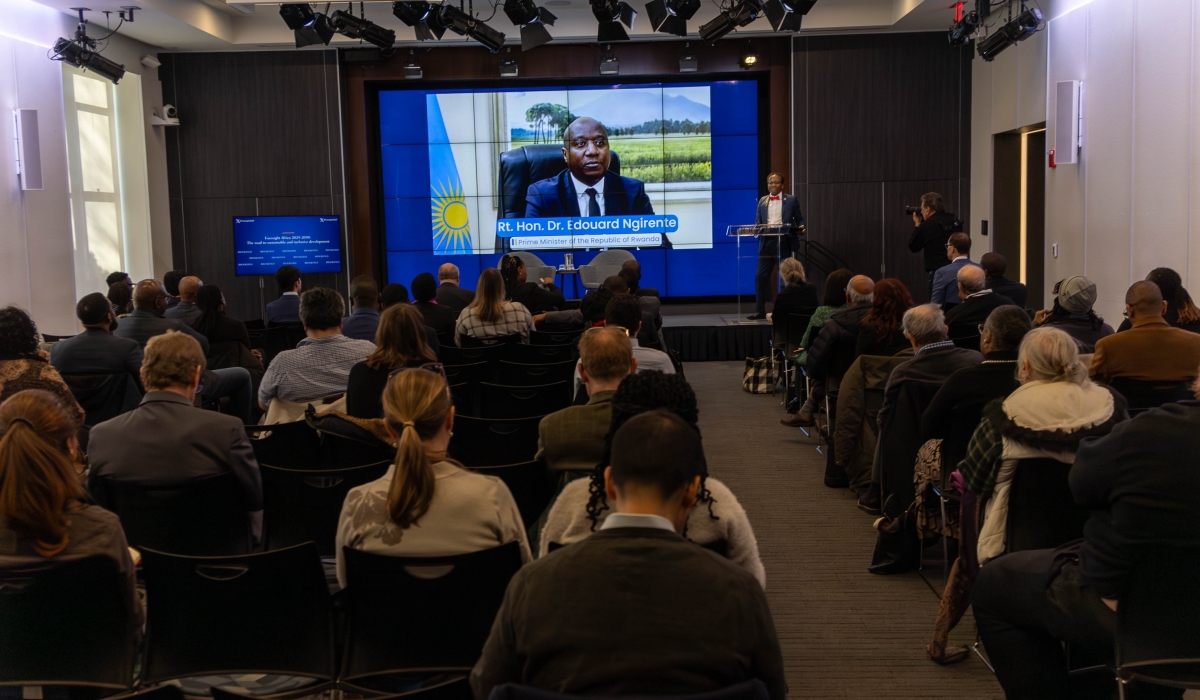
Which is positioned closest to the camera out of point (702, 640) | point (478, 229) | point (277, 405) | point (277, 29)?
point (702, 640)

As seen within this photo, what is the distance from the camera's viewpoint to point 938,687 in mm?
3471

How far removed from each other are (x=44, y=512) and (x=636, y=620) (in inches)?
60.3

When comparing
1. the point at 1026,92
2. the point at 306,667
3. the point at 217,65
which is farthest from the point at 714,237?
the point at 306,667

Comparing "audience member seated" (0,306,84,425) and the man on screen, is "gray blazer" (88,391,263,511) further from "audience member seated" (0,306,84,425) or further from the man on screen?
the man on screen

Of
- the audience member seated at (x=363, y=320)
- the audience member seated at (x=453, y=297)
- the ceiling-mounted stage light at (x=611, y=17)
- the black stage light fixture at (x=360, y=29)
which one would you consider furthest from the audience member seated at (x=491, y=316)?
the black stage light fixture at (x=360, y=29)

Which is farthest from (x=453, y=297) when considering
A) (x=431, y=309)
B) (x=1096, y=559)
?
(x=1096, y=559)

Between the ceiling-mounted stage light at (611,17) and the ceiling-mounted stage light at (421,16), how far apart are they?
1629 mm

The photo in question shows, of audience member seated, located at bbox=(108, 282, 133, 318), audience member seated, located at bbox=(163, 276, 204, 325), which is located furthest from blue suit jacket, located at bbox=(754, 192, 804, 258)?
audience member seated, located at bbox=(108, 282, 133, 318)

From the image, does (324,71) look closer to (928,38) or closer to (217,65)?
(217,65)

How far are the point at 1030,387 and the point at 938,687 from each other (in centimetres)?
108

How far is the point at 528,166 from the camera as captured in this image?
13.2m

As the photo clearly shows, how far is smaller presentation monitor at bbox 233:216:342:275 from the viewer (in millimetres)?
12820

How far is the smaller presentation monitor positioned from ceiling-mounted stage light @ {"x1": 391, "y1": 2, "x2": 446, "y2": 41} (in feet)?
10.0

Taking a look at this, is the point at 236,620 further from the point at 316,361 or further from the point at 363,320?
the point at 363,320
